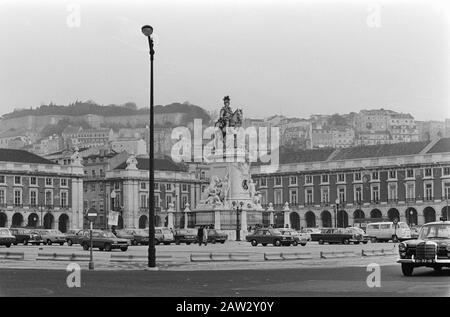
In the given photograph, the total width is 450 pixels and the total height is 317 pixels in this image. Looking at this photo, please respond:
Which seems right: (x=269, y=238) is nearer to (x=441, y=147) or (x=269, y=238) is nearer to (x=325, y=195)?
(x=441, y=147)

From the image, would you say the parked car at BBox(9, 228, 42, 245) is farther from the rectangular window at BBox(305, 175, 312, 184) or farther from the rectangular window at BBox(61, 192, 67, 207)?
the rectangular window at BBox(305, 175, 312, 184)

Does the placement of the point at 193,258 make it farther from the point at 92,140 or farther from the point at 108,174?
the point at 92,140

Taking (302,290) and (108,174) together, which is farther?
(108,174)

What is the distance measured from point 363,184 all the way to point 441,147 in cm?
1101

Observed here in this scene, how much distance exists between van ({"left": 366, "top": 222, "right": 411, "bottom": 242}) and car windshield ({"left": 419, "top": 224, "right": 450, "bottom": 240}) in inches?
1479

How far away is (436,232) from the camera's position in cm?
2417

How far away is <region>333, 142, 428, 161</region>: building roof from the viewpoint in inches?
4181

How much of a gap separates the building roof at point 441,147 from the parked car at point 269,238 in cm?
5271

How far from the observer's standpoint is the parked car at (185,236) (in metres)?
58.6

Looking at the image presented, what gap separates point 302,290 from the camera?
18.9 meters

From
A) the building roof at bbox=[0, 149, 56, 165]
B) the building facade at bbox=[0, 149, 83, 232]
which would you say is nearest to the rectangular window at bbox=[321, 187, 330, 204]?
the building facade at bbox=[0, 149, 83, 232]

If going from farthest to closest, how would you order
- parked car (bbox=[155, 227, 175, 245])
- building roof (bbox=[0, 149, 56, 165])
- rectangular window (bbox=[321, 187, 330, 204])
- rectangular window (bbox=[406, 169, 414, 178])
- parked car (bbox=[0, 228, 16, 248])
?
rectangular window (bbox=[321, 187, 330, 204]) → building roof (bbox=[0, 149, 56, 165]) → rectangular window (bbox=[406, 169, 414, 178]) → parked car (bbox=[155, 227, 175, 245]) → parked car (bbox=[0, 228, 16, 248])

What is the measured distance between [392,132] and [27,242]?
132033 millimetres
